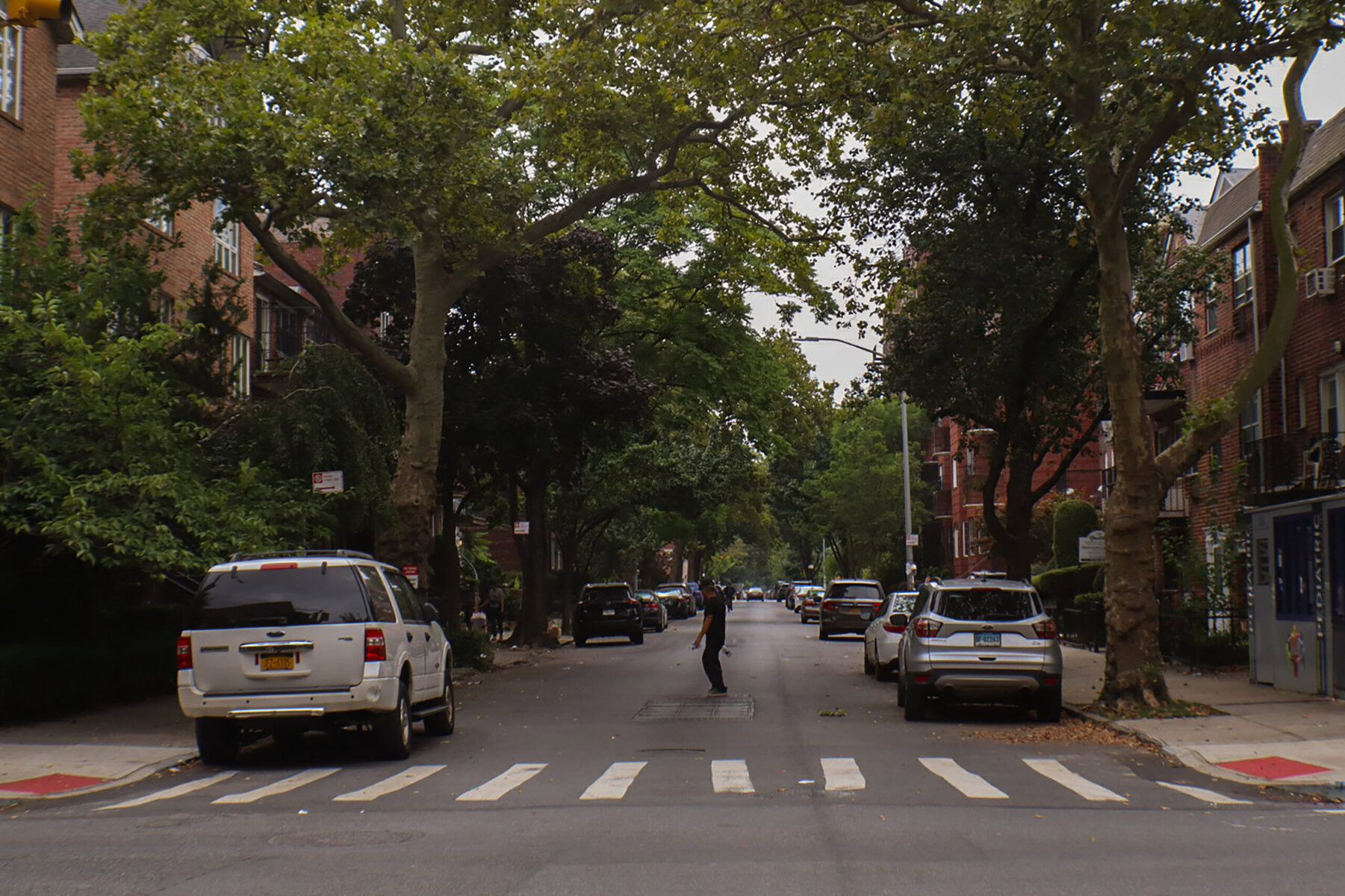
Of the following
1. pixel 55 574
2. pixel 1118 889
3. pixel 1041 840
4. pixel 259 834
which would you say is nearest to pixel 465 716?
pixel 55 574

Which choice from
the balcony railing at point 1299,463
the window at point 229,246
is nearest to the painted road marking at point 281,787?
the balcony railing at point 1299,463

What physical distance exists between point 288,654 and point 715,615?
9.23 meters

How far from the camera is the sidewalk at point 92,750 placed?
12.2 meters

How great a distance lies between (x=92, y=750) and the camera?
46.8 feet

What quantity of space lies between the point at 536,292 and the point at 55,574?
13.7 m

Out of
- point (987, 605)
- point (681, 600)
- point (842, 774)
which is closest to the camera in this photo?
point (842, 774)

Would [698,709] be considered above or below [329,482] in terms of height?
below

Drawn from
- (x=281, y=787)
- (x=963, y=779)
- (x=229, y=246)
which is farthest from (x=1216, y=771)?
(x=229, y=246)

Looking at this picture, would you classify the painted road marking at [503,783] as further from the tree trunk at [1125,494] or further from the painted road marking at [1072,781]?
the tree trunk at [1125,494]

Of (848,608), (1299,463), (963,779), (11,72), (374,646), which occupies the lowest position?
(963,779)

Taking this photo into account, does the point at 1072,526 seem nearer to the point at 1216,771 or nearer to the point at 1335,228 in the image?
the point at 1335,228

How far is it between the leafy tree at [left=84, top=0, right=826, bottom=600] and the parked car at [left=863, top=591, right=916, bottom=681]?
7.81 meters

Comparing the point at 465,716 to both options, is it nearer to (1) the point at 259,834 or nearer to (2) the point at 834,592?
(1) the point at 259,834

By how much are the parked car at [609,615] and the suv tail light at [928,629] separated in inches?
871
